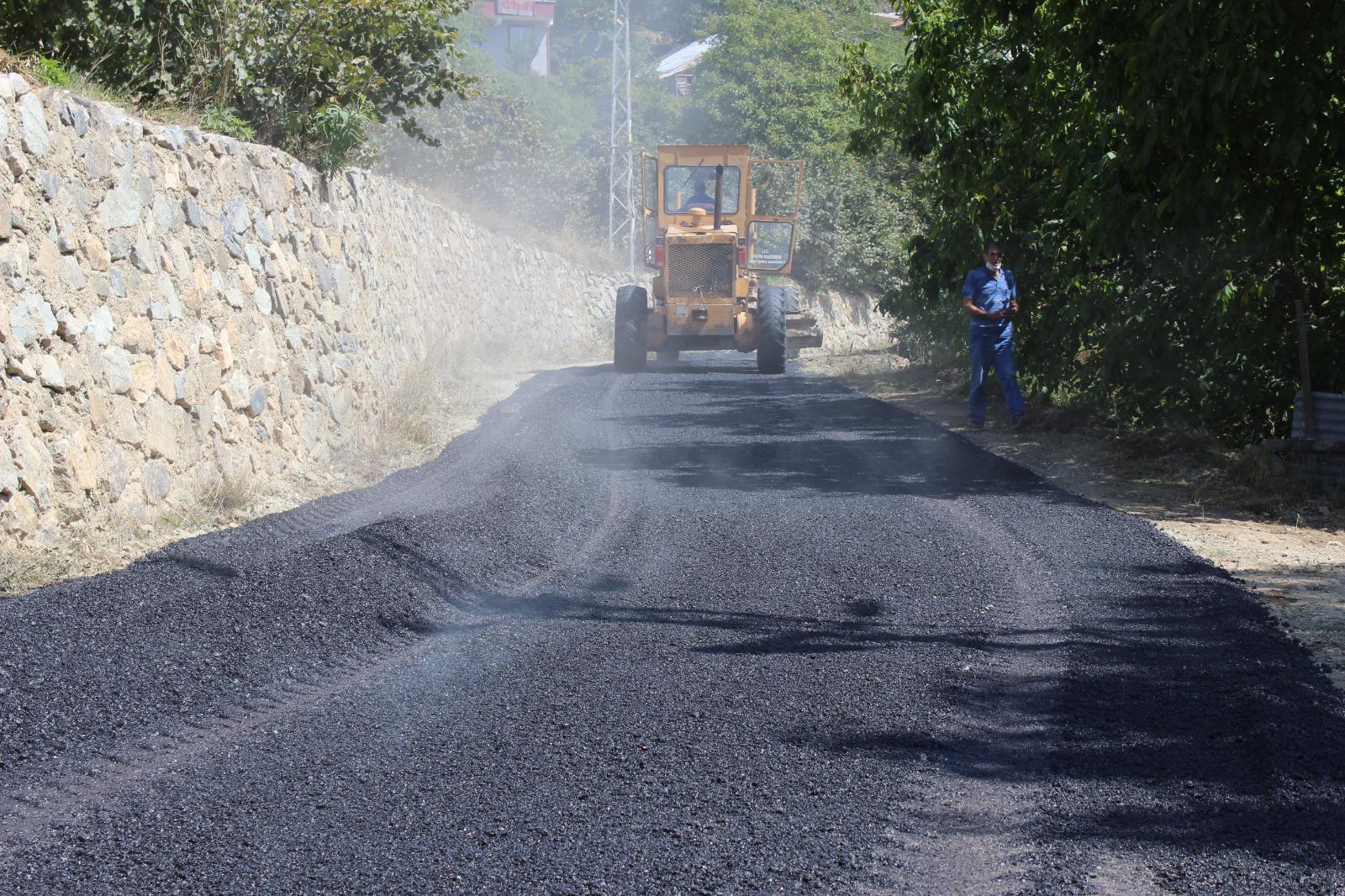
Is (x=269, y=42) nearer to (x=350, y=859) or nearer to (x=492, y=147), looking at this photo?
(x=350, y=859)

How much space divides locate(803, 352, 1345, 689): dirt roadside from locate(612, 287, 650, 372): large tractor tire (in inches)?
294

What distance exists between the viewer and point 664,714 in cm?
460

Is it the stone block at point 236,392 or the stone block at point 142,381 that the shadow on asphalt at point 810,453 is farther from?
the stone block at point 142,381

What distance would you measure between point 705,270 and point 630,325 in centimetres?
149

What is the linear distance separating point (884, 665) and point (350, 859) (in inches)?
94.5

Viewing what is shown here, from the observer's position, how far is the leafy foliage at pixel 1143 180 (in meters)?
7.32

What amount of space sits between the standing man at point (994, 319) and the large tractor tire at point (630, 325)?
8.51m

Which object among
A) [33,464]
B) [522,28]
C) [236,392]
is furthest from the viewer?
[522,28]

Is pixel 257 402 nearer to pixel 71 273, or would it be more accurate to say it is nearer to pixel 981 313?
pixel 71 273

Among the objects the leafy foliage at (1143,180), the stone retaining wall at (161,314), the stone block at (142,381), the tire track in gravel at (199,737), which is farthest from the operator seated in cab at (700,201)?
the tire track in gravel at (199,737)

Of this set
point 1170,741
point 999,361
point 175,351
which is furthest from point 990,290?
point 1170,741

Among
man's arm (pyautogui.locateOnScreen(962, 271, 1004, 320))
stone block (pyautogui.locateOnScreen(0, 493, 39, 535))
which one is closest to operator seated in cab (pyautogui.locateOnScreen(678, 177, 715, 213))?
man's arm (pyautogui.locateOnScreen(962, 271, 1004, 320))

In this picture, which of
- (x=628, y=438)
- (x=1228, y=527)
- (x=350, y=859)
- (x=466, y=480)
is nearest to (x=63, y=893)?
(x=350, y=859)

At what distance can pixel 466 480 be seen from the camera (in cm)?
962
